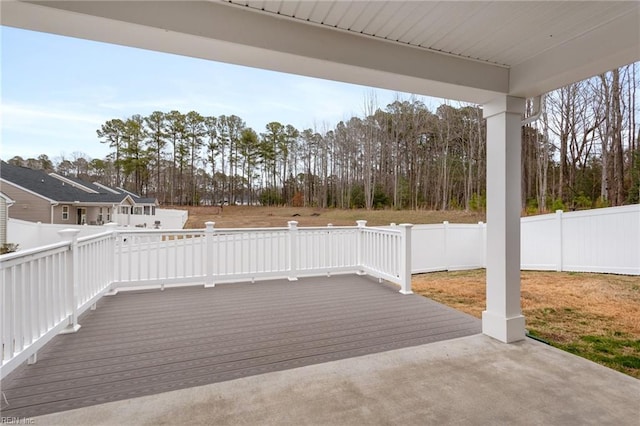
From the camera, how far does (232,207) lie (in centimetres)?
1080

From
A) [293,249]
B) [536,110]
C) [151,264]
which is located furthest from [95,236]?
[536,110]

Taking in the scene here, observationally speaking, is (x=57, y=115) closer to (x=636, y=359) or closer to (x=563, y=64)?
(x=563, y=64)

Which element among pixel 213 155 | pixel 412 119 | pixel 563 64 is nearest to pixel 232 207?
pixel 213 155

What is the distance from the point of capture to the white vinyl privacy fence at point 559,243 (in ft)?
17.7

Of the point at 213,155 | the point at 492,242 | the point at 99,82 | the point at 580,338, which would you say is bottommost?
the point at 580,338

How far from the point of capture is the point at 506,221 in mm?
2793

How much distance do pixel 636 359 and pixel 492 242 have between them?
156cm

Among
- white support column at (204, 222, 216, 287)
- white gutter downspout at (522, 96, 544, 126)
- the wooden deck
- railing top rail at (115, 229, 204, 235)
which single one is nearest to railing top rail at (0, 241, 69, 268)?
the wooden deck

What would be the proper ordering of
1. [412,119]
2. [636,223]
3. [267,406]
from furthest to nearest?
1. [412,119]
2. [636,223]
3. [267,406]

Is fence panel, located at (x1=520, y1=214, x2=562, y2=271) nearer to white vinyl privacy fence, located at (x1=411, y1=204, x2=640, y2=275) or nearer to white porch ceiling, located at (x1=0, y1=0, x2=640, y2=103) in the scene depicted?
white vinyl privacy fence, located at (x1=411, y1=204, x2=640, y2=275)

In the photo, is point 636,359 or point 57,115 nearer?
point 636,359

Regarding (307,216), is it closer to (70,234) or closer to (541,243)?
(541,243)

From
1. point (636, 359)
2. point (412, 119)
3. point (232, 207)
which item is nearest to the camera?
point (636, 359)

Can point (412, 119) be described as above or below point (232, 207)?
above
